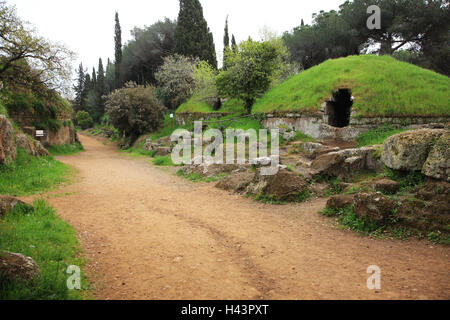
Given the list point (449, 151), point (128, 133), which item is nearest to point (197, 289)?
point (449, 151)

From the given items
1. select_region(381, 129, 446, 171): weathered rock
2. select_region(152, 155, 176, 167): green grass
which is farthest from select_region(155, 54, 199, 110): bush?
select_region(381, 129, 446, 171): weathered rock

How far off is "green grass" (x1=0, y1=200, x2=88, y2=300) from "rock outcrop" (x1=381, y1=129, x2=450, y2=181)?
6.49m

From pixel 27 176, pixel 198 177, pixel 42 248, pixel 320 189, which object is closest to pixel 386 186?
→ pixel 320 189

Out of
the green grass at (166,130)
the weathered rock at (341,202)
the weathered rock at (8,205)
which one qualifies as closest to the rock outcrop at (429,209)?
the weathered rock at (341,202)

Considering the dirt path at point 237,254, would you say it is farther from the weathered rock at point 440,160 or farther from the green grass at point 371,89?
the green grass at point 371,89

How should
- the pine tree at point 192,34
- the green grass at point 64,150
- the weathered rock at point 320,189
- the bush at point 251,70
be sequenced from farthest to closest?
the pine tree at point 192,34, the green grass at point 64,150, the bush at point 251,70, the weathered rock at point 320,189

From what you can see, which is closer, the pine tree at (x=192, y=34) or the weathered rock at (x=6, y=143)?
the weathered rock at (x=6, y=143)

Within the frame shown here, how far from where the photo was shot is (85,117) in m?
51.0

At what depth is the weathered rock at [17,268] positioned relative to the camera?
305 centimetres

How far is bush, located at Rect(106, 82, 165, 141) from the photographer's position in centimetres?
2530

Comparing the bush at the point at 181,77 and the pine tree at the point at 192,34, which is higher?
the pine tree at the point at 192,34

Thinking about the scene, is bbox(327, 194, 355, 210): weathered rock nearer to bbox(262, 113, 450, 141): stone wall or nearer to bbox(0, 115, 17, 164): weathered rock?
bbox(262, 113, 450, 141): stone wall

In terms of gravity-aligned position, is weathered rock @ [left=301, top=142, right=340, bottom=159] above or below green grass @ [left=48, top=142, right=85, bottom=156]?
above

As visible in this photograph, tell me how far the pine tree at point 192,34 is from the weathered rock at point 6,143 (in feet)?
84.1
